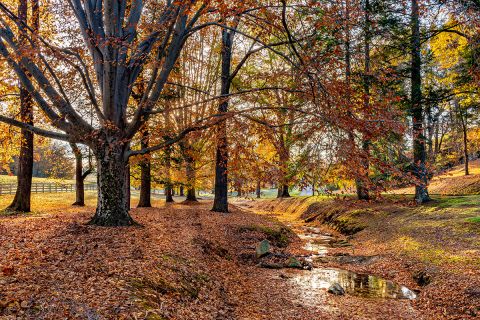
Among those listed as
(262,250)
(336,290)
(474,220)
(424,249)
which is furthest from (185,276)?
(474,220)

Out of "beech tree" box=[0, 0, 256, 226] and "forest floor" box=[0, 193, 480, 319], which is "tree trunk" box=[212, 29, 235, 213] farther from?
"beech tree" box=[0, 0, 256, 226]

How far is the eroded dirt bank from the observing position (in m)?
4.82

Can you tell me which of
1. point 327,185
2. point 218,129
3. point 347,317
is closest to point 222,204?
point 218,129

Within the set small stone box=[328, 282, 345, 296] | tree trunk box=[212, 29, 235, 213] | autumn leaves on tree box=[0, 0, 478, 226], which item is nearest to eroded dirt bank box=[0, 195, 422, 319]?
small stone box=[328, 282, 345, 296]

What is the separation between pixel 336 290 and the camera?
8.23 m

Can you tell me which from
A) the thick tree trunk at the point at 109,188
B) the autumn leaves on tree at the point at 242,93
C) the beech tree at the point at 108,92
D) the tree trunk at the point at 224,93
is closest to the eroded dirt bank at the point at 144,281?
the thick tree trunk at the point at 109,188

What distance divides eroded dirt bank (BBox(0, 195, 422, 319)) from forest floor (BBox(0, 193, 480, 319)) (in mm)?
21

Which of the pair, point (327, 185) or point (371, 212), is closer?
point (327, 185)

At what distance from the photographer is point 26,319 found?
4.12 metres

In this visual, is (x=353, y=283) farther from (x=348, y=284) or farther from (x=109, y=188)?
(x=109, y=188)

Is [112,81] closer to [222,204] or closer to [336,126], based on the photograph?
[336,126]

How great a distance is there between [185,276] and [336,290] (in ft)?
12.8

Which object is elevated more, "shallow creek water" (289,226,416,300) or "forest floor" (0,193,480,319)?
"forest floor" (0,193,480,319)

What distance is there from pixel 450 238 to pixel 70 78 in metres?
14.9
